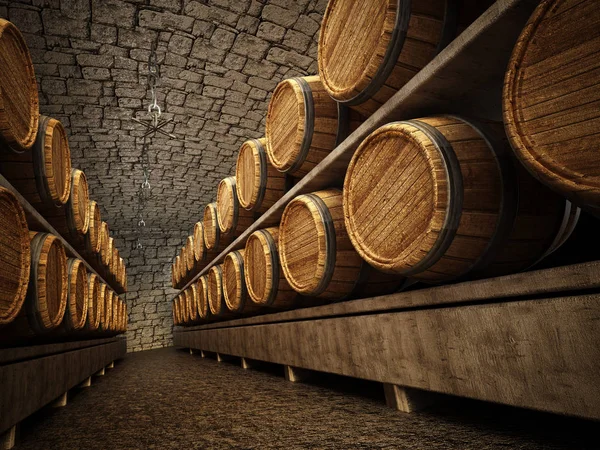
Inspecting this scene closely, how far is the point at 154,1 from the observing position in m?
5.11

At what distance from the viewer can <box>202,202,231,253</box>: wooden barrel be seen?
523cm

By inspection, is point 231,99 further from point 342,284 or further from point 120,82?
point 342,284

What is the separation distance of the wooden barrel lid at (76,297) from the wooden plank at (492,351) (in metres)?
2.05

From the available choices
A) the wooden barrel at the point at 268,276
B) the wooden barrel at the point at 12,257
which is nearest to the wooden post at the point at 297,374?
the wooden barrel at the point at 268,276

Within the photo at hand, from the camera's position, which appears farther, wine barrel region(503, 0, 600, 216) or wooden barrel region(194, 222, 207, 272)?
wooden barrel region(194, 222, 207, 272)

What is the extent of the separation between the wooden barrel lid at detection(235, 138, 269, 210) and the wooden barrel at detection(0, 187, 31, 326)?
5.60 ft

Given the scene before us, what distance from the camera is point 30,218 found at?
Result: 2.40 metres

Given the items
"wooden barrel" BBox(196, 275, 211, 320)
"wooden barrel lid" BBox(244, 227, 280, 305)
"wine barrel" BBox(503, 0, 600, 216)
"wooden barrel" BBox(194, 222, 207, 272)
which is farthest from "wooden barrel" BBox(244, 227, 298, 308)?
"wooden barrel" BBox(194, 222, 207, 272)

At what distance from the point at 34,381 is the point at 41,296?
19.2 inches

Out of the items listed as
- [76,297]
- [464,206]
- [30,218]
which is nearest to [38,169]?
[30,218]

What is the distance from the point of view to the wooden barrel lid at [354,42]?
1593mm

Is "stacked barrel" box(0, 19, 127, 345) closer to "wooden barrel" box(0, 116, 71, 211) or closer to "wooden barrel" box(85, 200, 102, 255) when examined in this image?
"wooden barrel" box(0, 116, 71, 211)

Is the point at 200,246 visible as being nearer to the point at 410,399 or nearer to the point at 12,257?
the point at 12,257

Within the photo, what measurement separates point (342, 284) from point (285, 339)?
1.08 meters
